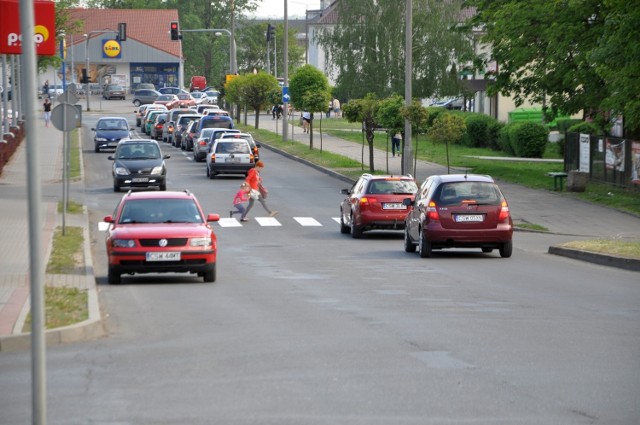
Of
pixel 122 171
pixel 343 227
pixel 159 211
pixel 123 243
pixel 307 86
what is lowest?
pixel 343 227

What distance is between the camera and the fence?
41688 mm

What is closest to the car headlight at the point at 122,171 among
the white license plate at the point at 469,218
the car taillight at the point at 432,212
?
the car taillight at the point at 432,212

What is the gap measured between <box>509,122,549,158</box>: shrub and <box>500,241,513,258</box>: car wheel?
113 feet

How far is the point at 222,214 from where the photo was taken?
123ft

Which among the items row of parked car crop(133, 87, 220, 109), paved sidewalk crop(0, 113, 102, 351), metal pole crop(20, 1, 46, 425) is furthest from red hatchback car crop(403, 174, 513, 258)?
row of parked car crop(133, 87, 220, 109)

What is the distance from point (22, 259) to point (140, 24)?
116778 mm

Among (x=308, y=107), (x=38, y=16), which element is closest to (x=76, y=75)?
(x=308, y=107)

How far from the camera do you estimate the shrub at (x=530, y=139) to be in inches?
2362

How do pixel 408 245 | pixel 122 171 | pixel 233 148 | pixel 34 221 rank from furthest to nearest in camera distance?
pixel 233 148
pixel 122 171
pixel 408 245
pixel 34 221

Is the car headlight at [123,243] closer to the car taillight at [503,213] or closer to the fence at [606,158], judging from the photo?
the car taillight at [503,213]

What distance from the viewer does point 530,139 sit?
197ft

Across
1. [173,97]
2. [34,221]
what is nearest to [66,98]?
[34,221]

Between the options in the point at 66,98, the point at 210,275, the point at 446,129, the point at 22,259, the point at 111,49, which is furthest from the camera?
the point at 111,49

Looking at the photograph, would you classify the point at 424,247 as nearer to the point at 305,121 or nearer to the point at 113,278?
the point at 113,278
